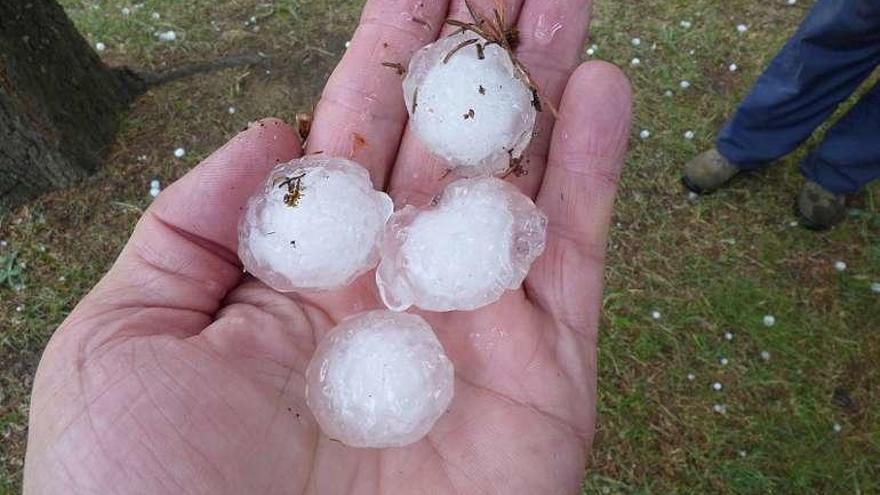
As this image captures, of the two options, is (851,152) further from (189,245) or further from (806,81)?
(189,245)

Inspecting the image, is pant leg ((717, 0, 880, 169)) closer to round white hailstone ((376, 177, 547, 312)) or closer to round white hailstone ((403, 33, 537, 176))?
round white hailstone ((403, 33, 537, 176))

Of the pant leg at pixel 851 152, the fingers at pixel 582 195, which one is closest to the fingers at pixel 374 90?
the fingers at pixel 582 195

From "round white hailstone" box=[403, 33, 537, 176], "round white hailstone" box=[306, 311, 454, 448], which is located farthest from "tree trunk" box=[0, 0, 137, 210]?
"round white hailstone" box=[306, 311, 454, 448]

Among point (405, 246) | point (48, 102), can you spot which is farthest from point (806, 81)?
point (48, 102)

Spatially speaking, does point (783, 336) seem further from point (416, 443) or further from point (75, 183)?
point (75, 183)

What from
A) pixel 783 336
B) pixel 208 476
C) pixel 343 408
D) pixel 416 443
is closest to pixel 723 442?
pixel 783 336

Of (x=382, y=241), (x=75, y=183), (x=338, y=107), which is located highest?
(x=338, y=107)
